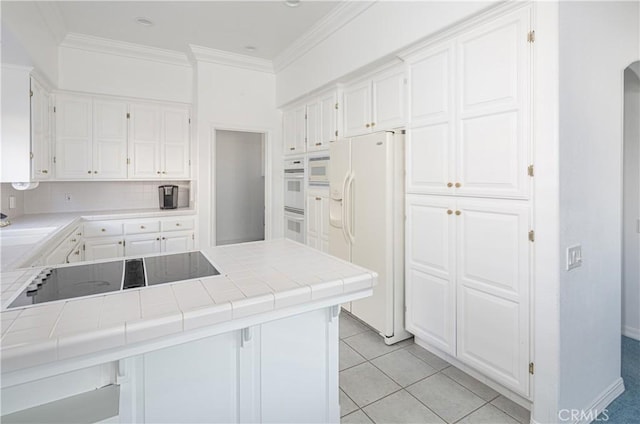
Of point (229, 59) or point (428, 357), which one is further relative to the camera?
point (229, 59)

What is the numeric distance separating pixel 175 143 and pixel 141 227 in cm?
121

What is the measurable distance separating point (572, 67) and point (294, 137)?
10.2 ft

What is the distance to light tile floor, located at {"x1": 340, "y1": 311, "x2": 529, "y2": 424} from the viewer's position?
1924 millimetres

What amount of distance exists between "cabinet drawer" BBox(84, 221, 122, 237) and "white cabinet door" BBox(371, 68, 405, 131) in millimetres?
3106

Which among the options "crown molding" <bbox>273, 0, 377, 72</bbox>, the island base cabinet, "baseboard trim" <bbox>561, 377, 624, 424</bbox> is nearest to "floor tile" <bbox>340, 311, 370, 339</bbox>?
the island base cabinet

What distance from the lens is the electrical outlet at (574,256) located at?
172cm

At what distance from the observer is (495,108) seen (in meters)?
1.94

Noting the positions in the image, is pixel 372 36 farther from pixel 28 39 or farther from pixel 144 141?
pixel 144 141

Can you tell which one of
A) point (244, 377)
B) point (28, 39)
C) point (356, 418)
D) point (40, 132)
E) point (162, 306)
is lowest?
point (356, 418)

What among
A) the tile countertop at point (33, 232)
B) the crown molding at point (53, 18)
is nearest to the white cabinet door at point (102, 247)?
the tile countertop at point (33, 232)

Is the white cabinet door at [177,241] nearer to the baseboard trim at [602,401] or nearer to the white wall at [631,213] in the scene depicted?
the baseboard trim at [602,401]

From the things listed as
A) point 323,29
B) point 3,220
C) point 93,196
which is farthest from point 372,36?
point 93,196

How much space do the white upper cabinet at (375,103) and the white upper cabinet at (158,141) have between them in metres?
2.39

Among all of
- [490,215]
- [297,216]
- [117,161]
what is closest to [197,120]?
[117,161]
